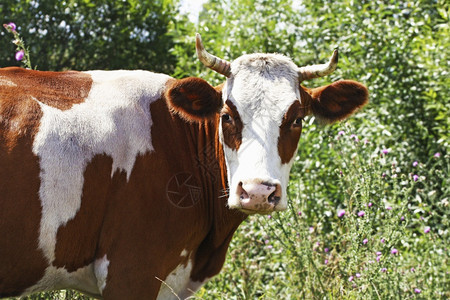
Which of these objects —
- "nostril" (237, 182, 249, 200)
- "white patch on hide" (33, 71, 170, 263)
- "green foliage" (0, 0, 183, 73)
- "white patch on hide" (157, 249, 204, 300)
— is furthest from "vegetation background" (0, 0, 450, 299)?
"green foliage" (0, 0, 183, 73)

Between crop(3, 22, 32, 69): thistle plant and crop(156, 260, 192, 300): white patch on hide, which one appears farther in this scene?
crop(3, 22, 32, 69): thistle plant

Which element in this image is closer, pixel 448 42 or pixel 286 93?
pixel 286 93

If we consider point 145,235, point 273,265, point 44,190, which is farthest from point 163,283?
point 273,265

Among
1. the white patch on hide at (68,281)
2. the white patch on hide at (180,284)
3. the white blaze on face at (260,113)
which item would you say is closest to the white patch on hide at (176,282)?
the white patch on hide at (180,284)

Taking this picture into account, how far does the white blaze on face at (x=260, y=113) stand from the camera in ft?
11.3

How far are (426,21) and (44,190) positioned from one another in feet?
17.9

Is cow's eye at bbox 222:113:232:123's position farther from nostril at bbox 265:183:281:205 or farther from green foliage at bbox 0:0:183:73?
green foliage at bbox 0:0:183:73

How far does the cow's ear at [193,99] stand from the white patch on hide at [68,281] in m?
1.15

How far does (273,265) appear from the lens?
6.51 m

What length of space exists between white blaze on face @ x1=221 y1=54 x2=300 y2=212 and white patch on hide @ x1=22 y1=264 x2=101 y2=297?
1.02 metres

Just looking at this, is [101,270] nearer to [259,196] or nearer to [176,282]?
[176,282]

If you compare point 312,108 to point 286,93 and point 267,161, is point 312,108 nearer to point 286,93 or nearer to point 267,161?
point 286,93

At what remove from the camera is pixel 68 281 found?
373cm

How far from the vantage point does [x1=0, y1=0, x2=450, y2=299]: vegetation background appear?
185 inches
